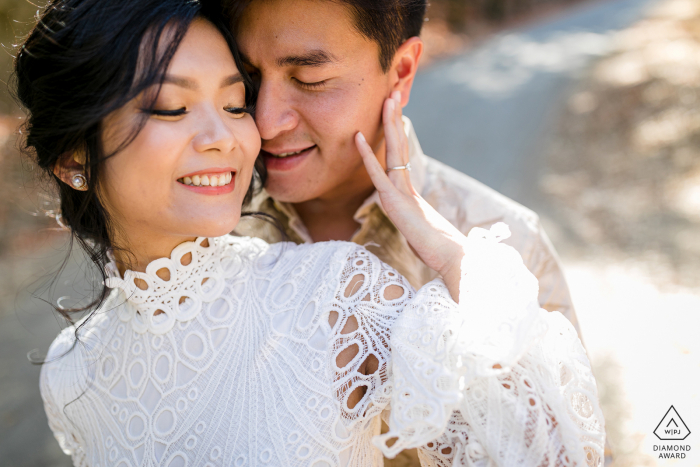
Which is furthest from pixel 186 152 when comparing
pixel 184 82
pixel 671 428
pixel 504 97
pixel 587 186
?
pixel 504 97

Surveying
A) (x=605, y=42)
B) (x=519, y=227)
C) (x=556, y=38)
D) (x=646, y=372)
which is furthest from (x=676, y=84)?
(x=519, y=227)

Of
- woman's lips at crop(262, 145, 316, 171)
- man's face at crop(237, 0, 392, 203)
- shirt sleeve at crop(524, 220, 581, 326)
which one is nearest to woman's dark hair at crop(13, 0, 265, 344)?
man's face at crop(237, 0, 392, 203)

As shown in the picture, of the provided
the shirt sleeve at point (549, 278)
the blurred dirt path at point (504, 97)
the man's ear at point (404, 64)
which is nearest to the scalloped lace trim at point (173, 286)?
the man's ear at point (404, 64)

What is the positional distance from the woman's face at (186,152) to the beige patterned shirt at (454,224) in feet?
3.20

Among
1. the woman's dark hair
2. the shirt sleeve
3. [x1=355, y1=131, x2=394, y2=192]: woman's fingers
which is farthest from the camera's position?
the shirt sleeve

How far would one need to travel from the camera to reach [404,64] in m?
2.54

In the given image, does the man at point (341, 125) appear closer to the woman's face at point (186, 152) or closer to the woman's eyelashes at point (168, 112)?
the woman's face at point (186, 152)

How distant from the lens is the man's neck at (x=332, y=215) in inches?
107

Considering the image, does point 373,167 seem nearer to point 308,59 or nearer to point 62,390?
point 308,59

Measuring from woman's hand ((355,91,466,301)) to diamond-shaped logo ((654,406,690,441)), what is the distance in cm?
184

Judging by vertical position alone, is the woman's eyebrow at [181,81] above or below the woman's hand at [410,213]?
above

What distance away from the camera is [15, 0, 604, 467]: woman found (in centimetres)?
139

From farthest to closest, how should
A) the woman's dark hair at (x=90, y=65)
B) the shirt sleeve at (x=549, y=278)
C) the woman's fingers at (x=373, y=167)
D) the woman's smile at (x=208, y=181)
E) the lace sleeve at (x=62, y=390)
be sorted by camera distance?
the shirt sleeve at (x=549, y=278) → the woman's fingers at (x=373, y=167) → the lace sleeve at (x=62, y=390) → the woman's smile at (x=208, y=181) → the woman's dark hair at (x=90, y=65)

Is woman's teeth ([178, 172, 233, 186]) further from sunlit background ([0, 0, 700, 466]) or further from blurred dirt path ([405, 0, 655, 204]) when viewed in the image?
blurred dirt path ([405, 0, 655, 204])
